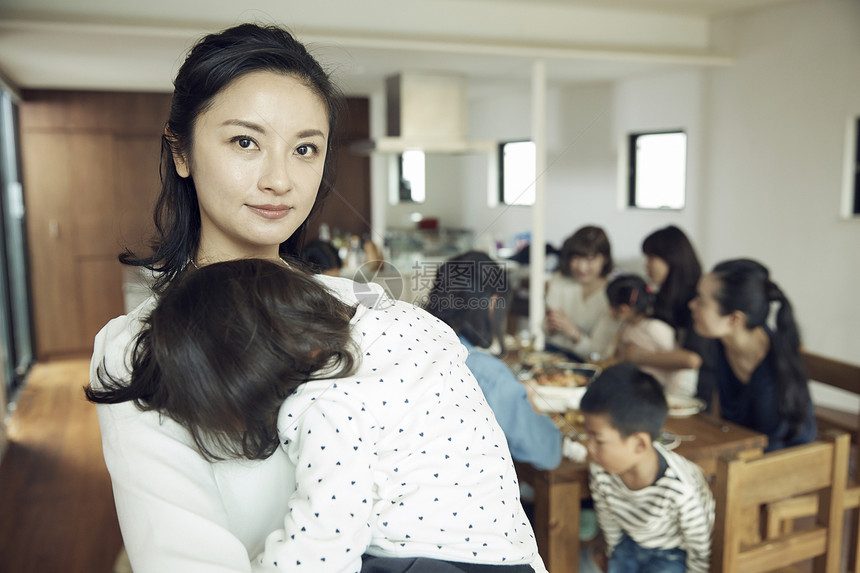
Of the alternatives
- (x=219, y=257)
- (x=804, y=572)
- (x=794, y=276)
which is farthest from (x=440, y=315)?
(x=794, y=276)

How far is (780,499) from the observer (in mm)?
1466

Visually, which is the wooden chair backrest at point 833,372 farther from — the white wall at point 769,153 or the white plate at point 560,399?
the white wall at point 769,153

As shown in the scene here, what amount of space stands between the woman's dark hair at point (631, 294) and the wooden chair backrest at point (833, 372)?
1.93 ft

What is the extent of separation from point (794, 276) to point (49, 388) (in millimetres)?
4846

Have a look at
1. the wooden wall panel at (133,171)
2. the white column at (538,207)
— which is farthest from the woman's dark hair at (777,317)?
the wooden wall panel at (133,171)

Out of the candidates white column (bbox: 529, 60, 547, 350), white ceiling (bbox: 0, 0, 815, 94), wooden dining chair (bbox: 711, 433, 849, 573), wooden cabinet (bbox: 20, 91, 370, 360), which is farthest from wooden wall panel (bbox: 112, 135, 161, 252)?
wooden dining chair (bbox: 711, 433, 849, 573)

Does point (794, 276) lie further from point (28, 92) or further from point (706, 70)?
point (28, 92)

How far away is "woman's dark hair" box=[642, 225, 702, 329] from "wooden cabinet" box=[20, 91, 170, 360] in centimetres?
411

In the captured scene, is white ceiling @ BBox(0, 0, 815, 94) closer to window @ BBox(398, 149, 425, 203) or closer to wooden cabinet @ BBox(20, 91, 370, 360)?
wooden cabinet @ BBox(20, 91, 370, 360)

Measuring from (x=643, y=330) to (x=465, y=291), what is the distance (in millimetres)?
1982

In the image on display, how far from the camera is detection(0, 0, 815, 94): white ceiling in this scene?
3338mm

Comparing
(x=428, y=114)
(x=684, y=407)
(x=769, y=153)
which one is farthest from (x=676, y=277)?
(x=428, y=114)

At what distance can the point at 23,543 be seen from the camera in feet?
8.89

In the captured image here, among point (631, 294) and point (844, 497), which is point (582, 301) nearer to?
point (631, 294)
